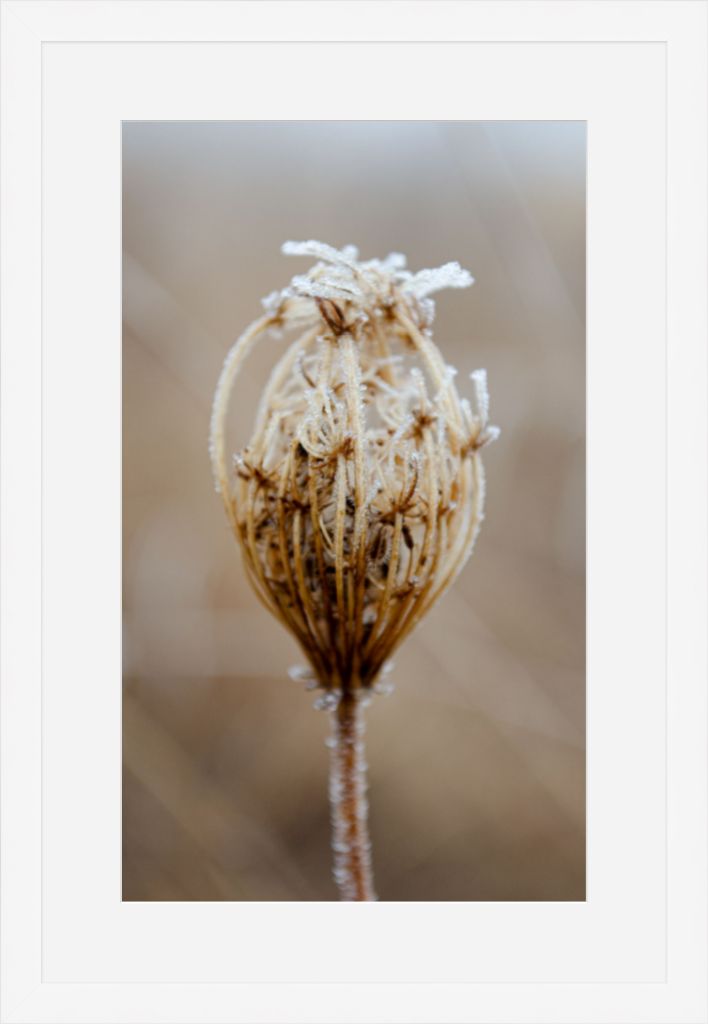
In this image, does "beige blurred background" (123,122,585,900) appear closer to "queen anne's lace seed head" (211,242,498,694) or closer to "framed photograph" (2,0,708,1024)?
"framed photograph" (2,0,708,1024)

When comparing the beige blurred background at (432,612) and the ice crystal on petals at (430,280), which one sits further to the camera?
the beige blurred background at (432,612)

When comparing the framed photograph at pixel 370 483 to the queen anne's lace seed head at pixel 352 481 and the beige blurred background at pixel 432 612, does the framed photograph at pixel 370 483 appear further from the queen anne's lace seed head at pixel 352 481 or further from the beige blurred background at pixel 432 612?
the beige blurred background at pixel 432 612

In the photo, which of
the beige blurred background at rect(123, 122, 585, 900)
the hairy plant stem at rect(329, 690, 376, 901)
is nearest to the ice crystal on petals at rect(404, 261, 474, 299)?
the hairy plant stem at rect(329, 690, 376, 901)

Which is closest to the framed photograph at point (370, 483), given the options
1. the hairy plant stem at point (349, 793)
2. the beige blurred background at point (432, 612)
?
the hairy plant stem at point (349, 793)

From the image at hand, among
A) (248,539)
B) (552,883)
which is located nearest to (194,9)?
(248,539)

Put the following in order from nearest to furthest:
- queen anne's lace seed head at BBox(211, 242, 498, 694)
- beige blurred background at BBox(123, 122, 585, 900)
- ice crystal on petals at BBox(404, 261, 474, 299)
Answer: queen anne's lace seed head at BBox(211, 242, 498, 694), ice crystal on petals at BBox(404, 261, 474, 299), beige blurred background at BBox(123, 122, 585, 900)

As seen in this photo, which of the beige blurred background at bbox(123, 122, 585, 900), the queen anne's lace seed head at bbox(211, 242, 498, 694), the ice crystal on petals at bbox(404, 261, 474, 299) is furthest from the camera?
the beige blurred background at bbox(123, 122, 585, 900)
